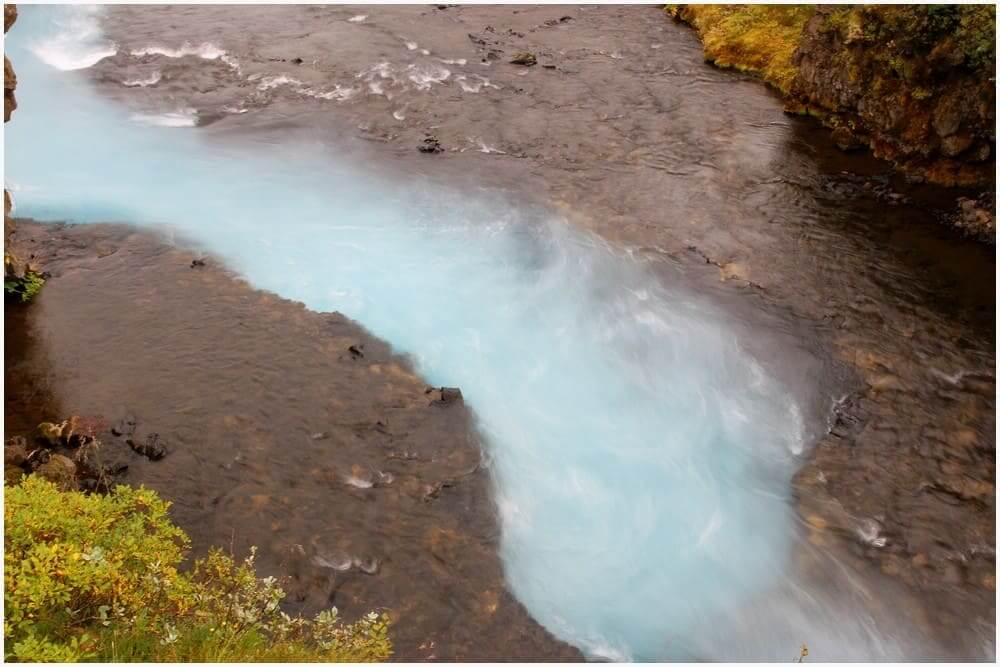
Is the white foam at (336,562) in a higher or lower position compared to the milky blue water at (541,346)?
lower

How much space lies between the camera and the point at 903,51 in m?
21.5

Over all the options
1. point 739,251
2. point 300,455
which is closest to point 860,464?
point 739,251

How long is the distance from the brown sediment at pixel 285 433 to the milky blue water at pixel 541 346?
2.80 feet

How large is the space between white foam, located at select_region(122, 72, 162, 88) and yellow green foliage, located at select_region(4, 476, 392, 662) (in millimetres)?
25832

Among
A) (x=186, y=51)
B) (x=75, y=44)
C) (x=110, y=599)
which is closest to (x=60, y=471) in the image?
(x=110, y=599)

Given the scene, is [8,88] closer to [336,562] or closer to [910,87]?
[336,562]

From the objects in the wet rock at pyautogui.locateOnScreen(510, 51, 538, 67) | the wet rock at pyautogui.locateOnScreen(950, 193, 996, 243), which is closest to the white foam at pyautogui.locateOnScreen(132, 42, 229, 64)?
the wet rock at pyautogui.locateOnScreen(510, 51, 538, 67)

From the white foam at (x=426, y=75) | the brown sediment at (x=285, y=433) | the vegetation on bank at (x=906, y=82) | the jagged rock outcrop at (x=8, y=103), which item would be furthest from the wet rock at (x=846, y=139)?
the jagged rock outcrop at (x=8, y=103)

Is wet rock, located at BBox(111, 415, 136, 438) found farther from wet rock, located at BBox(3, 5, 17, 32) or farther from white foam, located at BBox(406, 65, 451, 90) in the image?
white foam, located at BBox(406, 65, 451, 90)

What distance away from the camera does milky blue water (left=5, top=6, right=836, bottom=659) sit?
12508 mm

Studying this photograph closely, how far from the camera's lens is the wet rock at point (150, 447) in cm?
1336

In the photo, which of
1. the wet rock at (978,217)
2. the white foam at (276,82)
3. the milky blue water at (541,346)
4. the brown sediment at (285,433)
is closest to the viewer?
the brown sediment at (285,433)

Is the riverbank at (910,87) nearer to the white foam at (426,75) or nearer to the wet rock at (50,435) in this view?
the white foam at (426,75)

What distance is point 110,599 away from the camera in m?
7.53
